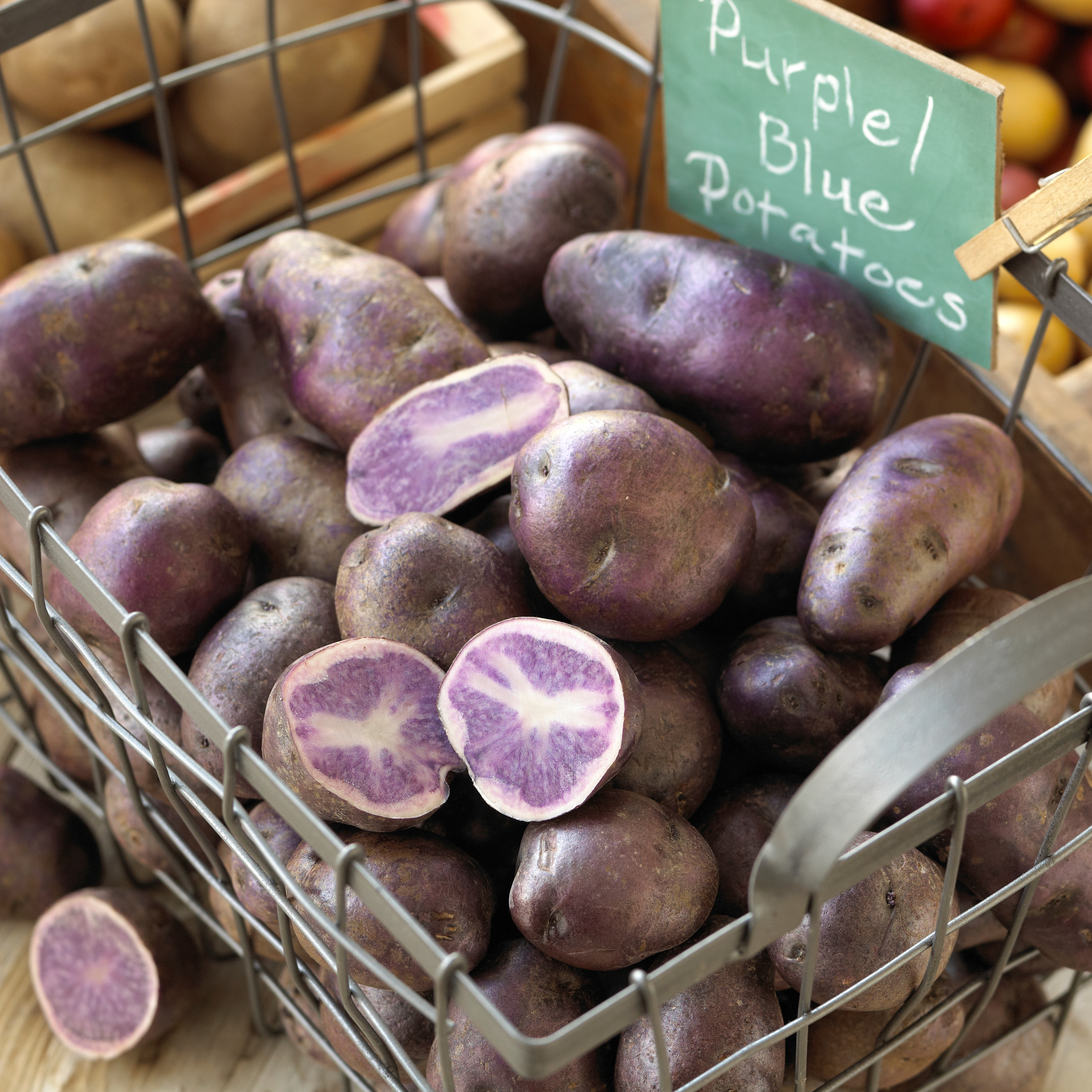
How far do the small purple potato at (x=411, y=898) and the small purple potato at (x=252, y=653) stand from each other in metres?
0.10

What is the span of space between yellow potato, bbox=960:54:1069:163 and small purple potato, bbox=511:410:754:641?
1.04 metres

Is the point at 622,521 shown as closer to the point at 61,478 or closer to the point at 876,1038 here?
the point at 876,1038

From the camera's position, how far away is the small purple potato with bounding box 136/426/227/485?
102 centimetres

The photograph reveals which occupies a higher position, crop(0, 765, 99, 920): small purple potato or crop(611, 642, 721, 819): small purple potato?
crop(611, 642, 721, 819): small purple potato

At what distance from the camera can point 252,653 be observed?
28.8 inches


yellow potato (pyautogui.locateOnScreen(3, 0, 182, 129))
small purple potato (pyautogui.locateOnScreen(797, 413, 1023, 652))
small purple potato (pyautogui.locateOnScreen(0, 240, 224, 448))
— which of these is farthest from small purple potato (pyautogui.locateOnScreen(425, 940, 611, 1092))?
yellow potato (pyautogui.locateOnScreen(3, 0, 182, 129))

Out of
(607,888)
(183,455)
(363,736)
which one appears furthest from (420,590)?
(183,455)

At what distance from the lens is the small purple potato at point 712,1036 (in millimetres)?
621

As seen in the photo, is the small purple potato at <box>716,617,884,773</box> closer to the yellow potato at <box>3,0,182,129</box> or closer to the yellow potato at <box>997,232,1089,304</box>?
the yellow potato at <box>997,232,1089,304</box>

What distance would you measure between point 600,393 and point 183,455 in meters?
0.43

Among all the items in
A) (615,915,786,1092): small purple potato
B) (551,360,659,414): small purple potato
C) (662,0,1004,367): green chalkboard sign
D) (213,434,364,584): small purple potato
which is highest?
(662,0,1004,367): green chalkboard sign

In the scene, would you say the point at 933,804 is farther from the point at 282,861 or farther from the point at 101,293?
the point at 101,293

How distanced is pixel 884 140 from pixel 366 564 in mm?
480

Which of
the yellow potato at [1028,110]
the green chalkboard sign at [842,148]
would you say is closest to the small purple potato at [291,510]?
the green chalkboard sign at [842,148]
